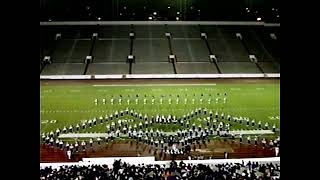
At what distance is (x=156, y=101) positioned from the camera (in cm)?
1050

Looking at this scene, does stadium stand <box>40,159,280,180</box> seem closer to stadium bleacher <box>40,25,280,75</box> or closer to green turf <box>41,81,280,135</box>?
green turf <box>41,81,280,135</box>

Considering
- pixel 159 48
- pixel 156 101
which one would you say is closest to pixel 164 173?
pixel 156 101

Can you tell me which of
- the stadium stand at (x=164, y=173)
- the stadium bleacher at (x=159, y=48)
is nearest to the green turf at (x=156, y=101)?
the stadium bleacher at (x=159, y=48)

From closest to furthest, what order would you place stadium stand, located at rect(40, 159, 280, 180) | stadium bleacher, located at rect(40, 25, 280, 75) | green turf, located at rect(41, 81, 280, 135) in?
stadium stand, located at rect(40, 159, 280, 180), green turf, located at rect(41, 81, 280, 135), stadium bleacher, located at rect(40, 25, 280, 75)

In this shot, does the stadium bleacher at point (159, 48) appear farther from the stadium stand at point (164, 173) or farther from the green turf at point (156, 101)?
the stadium stand at point (164, 173)

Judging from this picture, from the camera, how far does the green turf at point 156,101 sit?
9.59 metres

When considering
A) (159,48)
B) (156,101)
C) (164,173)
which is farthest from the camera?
(159,48)

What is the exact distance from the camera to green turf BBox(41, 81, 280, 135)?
959cm

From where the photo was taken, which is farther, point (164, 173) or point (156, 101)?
point (156, 101)

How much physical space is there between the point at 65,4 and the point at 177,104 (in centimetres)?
611

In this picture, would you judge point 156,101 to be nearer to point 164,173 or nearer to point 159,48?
point 159,48

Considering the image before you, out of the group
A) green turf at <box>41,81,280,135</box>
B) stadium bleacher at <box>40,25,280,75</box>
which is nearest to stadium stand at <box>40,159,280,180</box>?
green turf at <box>41,81,280,135</box>
